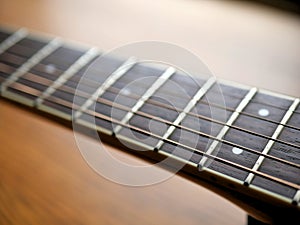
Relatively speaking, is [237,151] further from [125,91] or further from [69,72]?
[69,72]

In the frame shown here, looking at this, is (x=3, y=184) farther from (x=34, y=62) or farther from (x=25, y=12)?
(x=25, y=12)

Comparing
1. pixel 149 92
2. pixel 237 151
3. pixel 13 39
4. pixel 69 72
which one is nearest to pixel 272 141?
pixel 237 151

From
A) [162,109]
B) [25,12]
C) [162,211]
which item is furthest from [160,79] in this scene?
[25,12]

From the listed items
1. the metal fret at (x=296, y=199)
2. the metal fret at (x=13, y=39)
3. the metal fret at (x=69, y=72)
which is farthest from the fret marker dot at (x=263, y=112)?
the metal fret at (x=13, y=39)

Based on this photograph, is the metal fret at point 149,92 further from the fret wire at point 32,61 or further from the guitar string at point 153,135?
the fret wire at point 32,61

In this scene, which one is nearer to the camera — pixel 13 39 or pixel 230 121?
pixel 230 121

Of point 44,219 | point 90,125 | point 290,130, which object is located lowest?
point 44,219

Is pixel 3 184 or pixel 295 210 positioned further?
pixel 3 184
